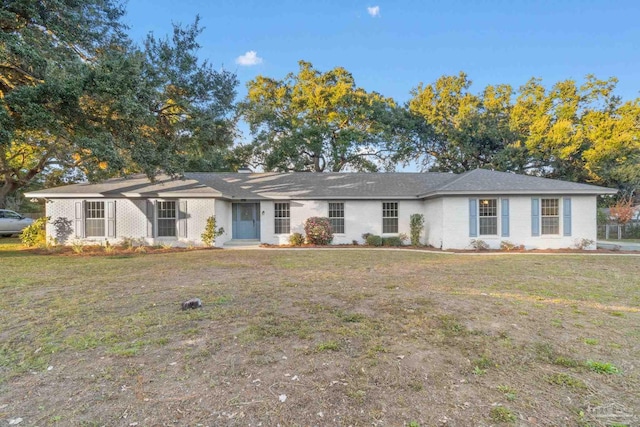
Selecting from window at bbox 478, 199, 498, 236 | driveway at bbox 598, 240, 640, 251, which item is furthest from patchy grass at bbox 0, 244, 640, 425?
driveway at bbox 598, 240, 640, 251

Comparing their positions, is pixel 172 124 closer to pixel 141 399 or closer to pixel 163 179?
pixel 163 179

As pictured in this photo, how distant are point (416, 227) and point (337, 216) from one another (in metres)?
3.80

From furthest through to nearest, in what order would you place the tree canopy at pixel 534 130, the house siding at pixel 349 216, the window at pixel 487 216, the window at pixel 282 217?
the tree canopy at pixel 534 130 → the window at pixel 282 217 → the house siding at pixel 349 216 → the window at pixel 487 216

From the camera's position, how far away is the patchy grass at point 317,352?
2.48 meters

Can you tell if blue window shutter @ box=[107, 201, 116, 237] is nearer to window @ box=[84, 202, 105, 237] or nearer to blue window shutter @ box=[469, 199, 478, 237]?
window @ box=[84, 202, 105, 237]

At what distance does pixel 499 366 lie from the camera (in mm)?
3154

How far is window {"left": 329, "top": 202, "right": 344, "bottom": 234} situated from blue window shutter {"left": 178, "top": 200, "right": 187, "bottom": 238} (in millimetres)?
6752

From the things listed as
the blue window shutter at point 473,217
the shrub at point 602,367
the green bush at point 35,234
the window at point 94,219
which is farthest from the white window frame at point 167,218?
the shrub at point 602,367

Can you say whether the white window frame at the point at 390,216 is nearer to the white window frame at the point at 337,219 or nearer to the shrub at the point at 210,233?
the white window frame at the point at 337,219

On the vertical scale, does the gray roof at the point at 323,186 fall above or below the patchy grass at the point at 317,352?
above

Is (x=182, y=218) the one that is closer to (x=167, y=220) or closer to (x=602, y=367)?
(x=167, y=220)

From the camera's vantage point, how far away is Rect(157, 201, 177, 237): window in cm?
1445

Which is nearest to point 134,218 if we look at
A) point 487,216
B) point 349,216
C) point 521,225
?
point 349,216

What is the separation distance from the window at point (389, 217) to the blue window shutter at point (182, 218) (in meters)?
9.31
